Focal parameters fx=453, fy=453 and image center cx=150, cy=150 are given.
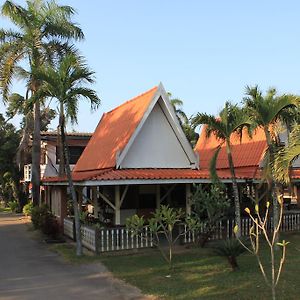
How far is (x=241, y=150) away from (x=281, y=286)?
14561 millimetres

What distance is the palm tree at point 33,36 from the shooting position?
21891 millimetres

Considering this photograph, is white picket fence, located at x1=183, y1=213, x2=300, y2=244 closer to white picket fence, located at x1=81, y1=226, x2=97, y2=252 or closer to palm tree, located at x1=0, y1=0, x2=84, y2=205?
white picket fence, located at x1=81, y1=226, x2=97, y2=252

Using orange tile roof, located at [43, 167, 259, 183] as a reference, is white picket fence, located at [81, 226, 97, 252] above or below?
below

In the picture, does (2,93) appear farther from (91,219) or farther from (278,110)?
(278,110)

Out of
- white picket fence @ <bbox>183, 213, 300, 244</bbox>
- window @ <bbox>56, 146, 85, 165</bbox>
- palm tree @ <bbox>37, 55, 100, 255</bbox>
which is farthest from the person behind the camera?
window @ <bbox>56, 146, 85, 165</bbox>

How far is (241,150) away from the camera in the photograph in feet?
75.8

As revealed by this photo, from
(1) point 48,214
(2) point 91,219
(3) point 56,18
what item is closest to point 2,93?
(3) point 56,18

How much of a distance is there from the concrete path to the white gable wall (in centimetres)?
476

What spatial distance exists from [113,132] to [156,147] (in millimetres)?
2999

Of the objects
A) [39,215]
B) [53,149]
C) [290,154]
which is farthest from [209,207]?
[53,149]

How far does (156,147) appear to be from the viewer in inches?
690

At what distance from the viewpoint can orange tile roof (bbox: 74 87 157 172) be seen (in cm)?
1733

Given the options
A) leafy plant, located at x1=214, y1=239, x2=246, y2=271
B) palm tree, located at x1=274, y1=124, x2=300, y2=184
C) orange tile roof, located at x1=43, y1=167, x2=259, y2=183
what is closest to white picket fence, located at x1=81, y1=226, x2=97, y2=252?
orange tile roof, located at x1=43, y1=167, x2=259, y2=183

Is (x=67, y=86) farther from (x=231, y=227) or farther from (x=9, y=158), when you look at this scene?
(x=9, y=158)
